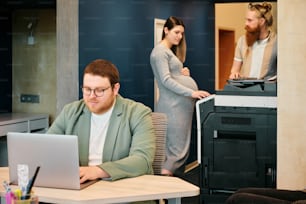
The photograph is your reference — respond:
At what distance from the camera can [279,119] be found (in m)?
4.09

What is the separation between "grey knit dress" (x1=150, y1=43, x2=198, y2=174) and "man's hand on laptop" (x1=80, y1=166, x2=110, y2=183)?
282cm

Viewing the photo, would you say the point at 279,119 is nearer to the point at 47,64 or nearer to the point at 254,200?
the point at 254,200

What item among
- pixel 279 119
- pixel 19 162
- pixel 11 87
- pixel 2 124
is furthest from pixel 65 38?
pixel 19 162

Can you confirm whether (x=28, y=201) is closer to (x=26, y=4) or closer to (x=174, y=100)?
(x=174, y=100)

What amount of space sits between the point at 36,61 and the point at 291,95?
3.10 metres

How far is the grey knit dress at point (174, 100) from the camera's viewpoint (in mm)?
5434

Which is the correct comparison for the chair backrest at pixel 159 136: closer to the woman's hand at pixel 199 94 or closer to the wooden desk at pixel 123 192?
the wooden desk at pixel 123 192

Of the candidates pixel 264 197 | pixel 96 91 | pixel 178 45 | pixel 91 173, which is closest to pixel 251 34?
pixel 178 45

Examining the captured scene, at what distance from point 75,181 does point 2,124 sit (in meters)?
2.88

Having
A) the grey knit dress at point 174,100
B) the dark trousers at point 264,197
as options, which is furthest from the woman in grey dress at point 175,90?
the dark trousers at point 264,197

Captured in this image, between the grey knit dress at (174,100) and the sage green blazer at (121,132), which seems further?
the grey knit dress at (174,100)

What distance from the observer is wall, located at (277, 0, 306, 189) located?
13.1 ft

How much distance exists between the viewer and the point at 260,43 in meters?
4.84

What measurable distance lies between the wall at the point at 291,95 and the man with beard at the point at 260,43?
73 cm
